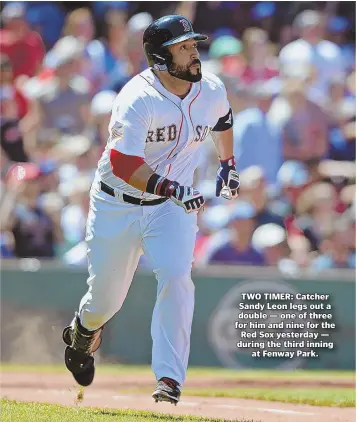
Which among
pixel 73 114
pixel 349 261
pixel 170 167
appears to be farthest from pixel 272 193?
pixel 170 167

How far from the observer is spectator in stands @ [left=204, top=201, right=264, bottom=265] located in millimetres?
9039

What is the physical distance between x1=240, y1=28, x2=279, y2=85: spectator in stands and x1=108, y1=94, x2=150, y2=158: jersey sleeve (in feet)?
17.3

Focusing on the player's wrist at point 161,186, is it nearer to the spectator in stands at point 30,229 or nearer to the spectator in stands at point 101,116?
the spectator in stands at point 30,229

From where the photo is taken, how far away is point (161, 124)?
18.0 ft

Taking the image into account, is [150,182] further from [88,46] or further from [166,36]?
[88,46]

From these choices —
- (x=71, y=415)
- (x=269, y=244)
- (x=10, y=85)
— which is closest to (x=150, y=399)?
(x=71, y=415)

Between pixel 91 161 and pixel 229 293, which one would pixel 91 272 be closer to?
pixel 229 293

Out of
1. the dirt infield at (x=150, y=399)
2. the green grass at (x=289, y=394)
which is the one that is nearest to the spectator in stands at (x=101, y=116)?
the dirt infield at (x=150, y=399)

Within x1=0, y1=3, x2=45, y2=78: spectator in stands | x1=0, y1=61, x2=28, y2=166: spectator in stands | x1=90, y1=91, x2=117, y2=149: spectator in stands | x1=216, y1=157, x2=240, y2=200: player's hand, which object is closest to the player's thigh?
x1=216, y1=157, x2=240, y2=200: player's hand

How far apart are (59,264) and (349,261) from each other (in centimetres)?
265

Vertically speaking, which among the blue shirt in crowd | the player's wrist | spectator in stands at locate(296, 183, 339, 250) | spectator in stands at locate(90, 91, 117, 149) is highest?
spectator in stands at locate(90, 91, 117, 149)

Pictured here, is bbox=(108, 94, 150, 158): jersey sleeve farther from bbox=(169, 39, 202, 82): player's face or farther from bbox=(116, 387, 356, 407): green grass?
bbox=(116, 387, 356, 407): green grass

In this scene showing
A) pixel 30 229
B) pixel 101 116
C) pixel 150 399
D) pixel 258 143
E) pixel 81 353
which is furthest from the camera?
pixel 101 116

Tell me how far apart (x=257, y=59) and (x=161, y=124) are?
17.7 feet
